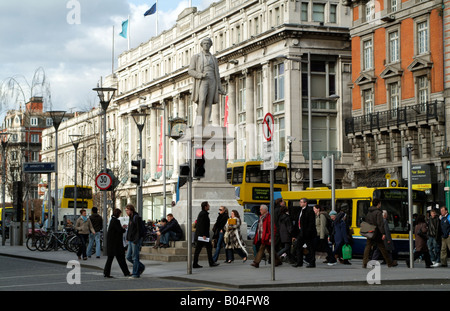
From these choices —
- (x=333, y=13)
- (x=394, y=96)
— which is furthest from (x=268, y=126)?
(x=333, y=13)

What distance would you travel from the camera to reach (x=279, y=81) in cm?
7119

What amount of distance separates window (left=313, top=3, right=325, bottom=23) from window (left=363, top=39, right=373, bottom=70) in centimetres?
1118

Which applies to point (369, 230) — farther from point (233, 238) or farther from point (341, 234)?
point (233, 238)

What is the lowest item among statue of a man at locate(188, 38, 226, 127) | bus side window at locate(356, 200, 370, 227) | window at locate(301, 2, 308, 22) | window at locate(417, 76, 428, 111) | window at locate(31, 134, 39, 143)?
bus side window at locate(356, 200, 370, 227)

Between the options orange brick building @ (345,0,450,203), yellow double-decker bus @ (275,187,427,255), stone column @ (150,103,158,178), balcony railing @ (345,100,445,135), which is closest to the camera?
yellow double-decker bus @ (275,187,427,255)

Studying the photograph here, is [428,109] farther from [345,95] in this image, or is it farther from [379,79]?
[345,95]

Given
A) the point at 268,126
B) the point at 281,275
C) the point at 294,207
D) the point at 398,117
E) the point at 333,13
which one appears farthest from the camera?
the point at 333,13

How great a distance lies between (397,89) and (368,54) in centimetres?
428

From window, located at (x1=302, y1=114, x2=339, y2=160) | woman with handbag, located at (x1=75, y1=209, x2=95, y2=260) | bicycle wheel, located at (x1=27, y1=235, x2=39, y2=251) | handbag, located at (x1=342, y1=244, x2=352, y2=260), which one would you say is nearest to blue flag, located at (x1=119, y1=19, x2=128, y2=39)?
window, located at (x1=302, y1=114, x2=339, y2=160)

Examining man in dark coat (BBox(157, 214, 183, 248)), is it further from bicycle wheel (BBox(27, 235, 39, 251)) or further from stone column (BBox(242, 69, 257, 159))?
stone column (BBox(242, 69, 257, 159))

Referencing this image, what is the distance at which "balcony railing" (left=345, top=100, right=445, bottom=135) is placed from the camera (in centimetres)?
5065

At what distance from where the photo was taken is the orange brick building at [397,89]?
5091cm

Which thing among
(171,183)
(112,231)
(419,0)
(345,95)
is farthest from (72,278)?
(171,183)

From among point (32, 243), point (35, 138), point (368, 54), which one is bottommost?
point (32, 243)
